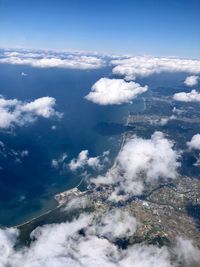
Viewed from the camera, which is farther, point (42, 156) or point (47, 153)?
point (47, 153)

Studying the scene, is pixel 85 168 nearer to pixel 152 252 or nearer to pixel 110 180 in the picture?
pixel 110 180

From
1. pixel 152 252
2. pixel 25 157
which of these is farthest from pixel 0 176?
pixel 152 252

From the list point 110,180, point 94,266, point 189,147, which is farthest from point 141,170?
point 94,266

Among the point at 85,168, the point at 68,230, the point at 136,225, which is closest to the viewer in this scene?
the point at 68,230

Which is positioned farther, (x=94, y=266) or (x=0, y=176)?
(x=0, y=176)

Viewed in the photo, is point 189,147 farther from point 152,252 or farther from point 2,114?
point 2,114

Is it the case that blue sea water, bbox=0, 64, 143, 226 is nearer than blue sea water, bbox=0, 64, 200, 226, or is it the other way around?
blue sea water, bbox=0, 64, 143, 226

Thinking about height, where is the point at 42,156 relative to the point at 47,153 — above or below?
below

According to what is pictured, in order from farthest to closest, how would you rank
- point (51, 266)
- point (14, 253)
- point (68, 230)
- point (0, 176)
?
point (0, 176) < point (68, 230) < point (14, 253) < point (51, 266)

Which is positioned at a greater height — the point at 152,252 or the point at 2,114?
the point at 2,114

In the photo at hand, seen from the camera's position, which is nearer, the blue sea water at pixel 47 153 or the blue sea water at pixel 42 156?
the blue sea water at pixel 42 156
